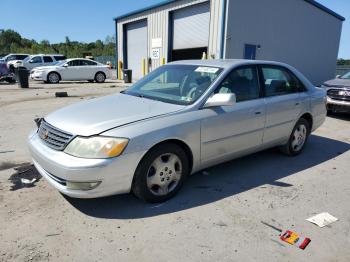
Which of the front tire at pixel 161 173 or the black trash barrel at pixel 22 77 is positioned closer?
the front tire at pixel 161 173

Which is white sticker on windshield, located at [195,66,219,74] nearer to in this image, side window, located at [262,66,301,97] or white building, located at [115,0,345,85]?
side window, located at [262,66,301,97]

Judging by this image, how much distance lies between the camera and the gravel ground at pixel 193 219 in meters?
2.67

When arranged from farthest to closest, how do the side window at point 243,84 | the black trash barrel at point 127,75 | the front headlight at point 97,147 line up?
1. the black trash barrel at point 127,75
2. the side window at point 243,84
3. the front headlight at point 97,147

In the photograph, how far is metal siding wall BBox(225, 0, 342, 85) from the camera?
13555 mm

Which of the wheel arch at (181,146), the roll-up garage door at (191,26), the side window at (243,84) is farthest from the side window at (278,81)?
the roll-up garage door at (191,26)

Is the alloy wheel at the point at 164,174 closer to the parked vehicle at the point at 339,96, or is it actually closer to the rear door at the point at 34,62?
the parked vehicle at the point at 339,96

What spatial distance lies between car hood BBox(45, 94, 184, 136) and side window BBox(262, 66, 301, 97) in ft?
5.61

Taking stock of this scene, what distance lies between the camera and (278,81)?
15.8 ft

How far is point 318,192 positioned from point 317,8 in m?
17.4

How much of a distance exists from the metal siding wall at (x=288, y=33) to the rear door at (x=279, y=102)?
347 inches

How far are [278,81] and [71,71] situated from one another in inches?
659

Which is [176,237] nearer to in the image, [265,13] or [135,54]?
[265,13]

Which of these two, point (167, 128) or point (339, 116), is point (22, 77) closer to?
point (339, 116)

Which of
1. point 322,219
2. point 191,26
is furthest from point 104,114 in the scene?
point 191,26
